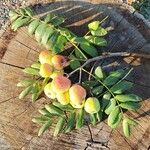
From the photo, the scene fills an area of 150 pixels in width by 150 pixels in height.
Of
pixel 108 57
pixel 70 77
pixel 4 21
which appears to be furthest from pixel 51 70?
pixel 4 21

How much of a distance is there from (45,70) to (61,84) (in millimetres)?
141

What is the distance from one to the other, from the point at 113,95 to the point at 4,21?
110cm

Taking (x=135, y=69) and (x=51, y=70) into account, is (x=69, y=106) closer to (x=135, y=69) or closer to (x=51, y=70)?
(x=51, y=70)

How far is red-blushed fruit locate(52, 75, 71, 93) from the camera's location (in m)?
3.08

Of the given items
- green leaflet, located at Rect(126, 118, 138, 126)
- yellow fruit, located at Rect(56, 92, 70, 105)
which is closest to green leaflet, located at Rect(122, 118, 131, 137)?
green leaflet, located at Rect(126, 118, 138, 126)

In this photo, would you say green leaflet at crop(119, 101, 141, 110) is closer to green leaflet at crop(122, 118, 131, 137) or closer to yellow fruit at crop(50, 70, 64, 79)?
green leaflet at crop(122, 118, 131, 137)

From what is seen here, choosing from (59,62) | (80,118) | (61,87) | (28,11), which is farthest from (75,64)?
(28,11)

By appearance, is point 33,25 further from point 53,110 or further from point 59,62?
point 53,110

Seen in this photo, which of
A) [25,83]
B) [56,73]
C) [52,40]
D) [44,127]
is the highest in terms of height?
[52,40]

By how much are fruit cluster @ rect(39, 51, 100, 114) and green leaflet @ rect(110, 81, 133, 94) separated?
12cm

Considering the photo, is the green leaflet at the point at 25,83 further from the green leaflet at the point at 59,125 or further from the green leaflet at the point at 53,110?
the green leaflet at the point at 59,125

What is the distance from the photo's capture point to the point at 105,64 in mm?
3318

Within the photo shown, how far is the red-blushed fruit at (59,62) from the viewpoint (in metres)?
3.18

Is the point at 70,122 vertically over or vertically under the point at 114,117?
under
